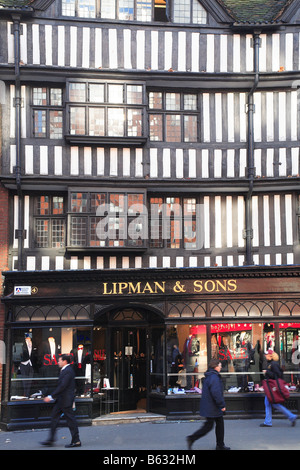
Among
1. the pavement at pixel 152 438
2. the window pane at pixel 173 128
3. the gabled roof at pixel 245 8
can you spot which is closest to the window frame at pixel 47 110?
the gabled roof at pixel 245 8

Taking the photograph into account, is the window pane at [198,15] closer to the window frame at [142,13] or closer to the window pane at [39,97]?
the window frame at [142,13]

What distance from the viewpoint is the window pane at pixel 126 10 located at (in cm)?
1652

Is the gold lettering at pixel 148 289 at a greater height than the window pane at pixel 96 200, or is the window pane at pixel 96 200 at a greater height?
the window pane at pixel 96 200

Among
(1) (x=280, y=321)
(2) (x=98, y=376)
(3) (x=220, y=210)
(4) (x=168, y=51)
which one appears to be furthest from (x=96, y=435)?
(4) (x=168, y=51)

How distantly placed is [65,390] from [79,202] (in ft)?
19.0

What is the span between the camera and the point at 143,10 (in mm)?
16641

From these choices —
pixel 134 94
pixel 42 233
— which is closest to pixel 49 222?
pixel 42 233

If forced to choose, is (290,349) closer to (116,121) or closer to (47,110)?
(116,121)

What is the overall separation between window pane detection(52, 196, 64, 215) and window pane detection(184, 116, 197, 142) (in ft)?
12.2

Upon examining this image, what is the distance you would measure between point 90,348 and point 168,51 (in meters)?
7.96

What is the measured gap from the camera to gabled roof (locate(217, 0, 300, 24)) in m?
16.7

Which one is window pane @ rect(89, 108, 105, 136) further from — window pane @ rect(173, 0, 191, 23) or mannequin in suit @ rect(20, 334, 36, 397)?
mannequin in suit @ rect(20, 334, 36, 397)

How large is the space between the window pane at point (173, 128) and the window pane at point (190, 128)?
187 mm
